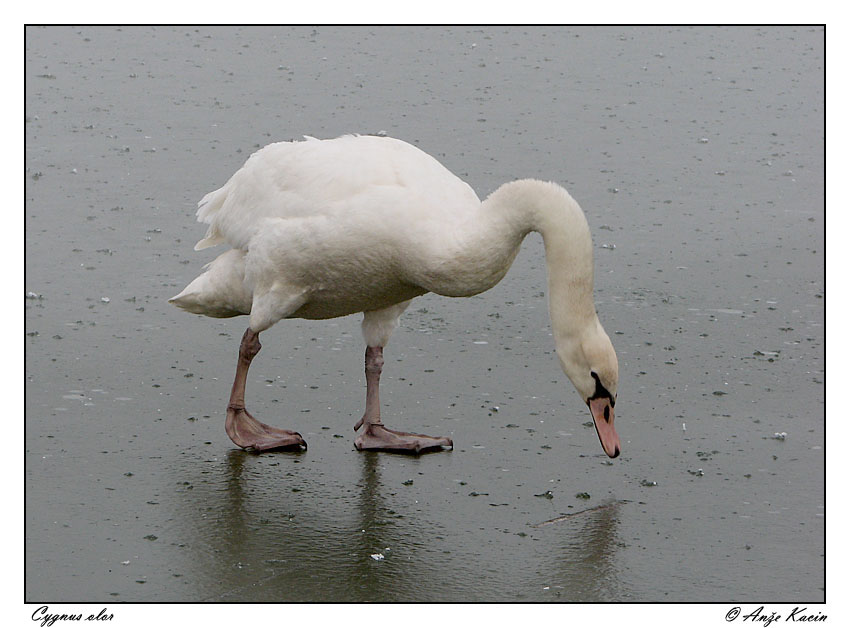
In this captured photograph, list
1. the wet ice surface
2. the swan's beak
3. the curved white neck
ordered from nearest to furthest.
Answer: the wet ice surface → the curved white neck → the swan's beak

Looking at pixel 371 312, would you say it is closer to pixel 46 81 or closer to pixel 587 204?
pixel 587 204

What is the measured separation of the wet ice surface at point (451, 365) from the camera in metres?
5.63

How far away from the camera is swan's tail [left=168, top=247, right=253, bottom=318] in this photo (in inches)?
276

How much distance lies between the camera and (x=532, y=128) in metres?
12.4

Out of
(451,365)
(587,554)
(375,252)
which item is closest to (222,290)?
(375,252)

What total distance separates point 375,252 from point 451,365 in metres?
1.61

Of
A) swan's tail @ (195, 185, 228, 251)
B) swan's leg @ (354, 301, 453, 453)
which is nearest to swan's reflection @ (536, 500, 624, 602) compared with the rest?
swan's leg @ (354, 301, 453, 453)

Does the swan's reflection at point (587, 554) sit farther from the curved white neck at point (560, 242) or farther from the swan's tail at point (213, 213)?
the swan's tail at point (213, 213)

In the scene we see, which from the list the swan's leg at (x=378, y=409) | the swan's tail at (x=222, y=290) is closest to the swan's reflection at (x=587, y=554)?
the swan's leg at (x=378, y=409)

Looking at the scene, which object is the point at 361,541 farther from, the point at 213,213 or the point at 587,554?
the point at 213,213

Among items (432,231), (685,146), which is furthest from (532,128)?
(432,231)

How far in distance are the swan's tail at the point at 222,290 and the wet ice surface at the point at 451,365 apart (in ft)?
1.58

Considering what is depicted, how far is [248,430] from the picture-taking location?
267 inches

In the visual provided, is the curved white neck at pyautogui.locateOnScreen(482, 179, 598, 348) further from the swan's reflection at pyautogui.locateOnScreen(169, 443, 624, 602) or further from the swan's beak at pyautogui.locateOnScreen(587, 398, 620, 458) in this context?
the swan's reflection at pyautogui.locateOnScreen(169, 443, 624, 602)
